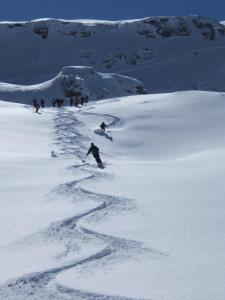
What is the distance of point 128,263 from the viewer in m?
6.20

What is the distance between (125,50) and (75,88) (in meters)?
52.7

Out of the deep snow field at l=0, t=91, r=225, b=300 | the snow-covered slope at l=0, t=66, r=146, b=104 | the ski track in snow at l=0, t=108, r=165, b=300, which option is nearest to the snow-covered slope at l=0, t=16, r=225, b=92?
the snow-covered slope at l=0, t=66, r=146, b=104

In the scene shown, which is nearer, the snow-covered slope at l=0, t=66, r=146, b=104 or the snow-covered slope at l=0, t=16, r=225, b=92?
the snow-covered slope at l=0, t=66, r=146, b=104

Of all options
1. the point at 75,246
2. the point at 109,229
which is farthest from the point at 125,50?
the point at 75,246

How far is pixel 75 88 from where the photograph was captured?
197 feet

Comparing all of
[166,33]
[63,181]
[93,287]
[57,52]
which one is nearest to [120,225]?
[93,287]

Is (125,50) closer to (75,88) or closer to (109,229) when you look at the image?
(75,88)

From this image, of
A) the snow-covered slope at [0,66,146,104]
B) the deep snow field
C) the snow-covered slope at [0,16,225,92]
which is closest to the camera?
the deep snow field

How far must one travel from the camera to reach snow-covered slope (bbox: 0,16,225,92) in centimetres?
9844

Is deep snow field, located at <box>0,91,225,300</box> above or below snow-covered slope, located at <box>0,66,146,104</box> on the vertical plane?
below

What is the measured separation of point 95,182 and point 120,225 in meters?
4.03

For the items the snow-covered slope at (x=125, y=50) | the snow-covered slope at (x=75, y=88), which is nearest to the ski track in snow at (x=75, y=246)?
the snow-covered slope at (x=75, y=88)

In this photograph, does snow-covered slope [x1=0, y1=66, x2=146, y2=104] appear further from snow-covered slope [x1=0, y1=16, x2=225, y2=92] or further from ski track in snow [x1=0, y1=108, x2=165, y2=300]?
ski track in snow [x1=0, y1=108, x2=165, y2=300]

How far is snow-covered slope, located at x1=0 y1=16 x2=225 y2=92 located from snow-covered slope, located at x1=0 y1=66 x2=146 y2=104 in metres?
27.3
